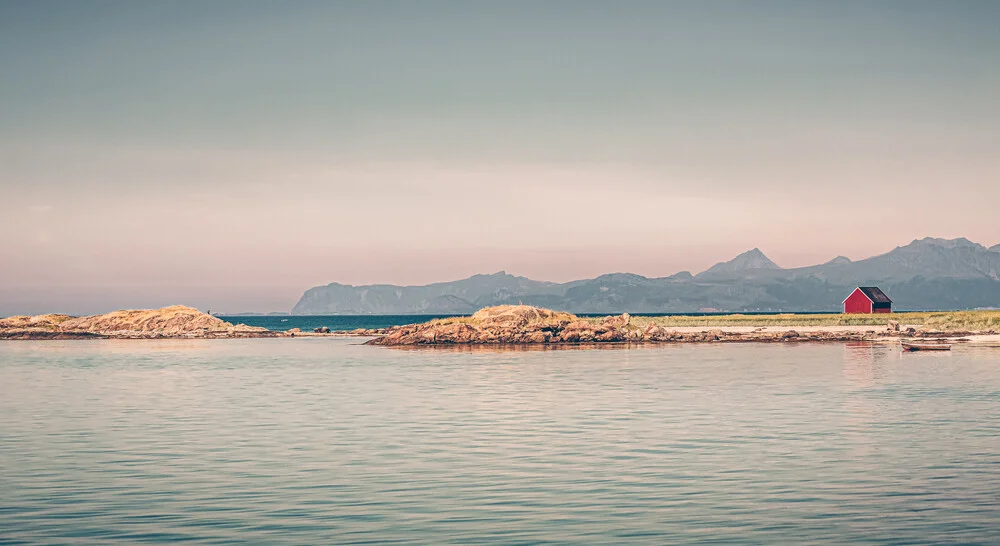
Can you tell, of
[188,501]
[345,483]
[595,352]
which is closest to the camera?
[188,501]

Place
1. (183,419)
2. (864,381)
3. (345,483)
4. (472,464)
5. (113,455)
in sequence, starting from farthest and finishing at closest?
(864,381), (183,419), (113,455), (472,464), (345,483)

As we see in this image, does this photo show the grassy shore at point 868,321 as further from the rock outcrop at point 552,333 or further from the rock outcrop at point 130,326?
the rock outcrop at point 130,326

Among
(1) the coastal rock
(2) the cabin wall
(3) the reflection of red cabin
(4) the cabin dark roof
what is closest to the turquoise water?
(1) the coastal rock

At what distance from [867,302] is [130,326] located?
11902 cm

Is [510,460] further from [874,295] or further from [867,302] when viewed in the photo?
[874,295]

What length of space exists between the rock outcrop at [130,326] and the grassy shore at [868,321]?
68.6 metres

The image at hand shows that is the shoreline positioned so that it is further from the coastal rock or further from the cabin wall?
the cabin wall

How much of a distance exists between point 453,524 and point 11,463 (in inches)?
610

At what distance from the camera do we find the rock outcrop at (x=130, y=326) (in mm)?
148250

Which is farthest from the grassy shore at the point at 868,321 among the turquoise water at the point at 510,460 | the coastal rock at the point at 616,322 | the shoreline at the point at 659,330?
the turquoise water at the point at 510,460

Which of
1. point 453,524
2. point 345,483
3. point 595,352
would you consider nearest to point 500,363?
point 595,352

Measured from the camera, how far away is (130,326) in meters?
→ 154

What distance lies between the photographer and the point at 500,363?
7344 centimetres

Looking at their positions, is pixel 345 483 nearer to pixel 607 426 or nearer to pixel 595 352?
pixel 607 426
